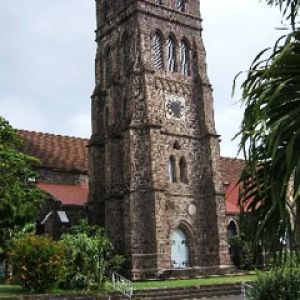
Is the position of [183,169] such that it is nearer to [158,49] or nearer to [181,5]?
[158,49]

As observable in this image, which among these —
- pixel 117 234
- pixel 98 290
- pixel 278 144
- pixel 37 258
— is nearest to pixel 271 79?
pixel 278 144

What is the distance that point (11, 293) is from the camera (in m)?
20.7

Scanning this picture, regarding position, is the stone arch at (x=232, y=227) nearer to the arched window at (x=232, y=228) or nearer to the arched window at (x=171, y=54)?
the arched window at (x=232, y=228)

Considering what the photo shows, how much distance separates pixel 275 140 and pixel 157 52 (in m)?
30.5

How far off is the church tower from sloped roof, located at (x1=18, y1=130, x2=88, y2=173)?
4964 mm

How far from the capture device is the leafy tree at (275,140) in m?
5.51

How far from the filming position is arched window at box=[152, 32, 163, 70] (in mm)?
34806

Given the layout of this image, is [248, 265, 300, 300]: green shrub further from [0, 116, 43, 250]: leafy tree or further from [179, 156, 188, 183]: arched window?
[179, 156, 188, 183]: arched window

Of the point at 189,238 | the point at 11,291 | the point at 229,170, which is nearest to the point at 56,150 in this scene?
the point at 189,238

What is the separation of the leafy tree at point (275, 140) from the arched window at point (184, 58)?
3019 cm

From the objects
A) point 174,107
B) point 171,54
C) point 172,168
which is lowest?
point 172,168

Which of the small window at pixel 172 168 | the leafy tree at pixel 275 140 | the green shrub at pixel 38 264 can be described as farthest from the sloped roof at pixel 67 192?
the leafy tree at pixel 275 140

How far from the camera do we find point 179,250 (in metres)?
32.8

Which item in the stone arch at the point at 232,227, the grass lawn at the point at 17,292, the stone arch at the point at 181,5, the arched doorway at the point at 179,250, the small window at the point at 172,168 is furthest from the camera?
the stone arch at the point at 232,227
